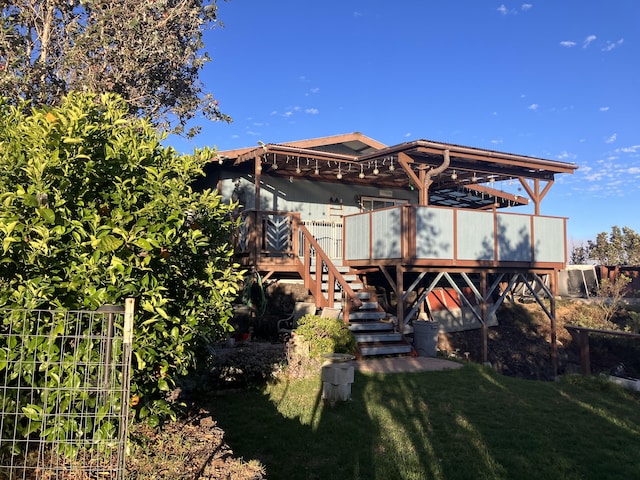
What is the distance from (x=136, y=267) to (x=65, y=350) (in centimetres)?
72

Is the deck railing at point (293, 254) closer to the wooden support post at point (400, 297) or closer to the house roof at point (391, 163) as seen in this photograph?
the wooden support post at point (400, 297)

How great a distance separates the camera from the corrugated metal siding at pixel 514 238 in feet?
40.4

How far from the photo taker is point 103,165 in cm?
346

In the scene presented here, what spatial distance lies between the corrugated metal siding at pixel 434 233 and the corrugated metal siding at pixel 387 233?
0.47 m

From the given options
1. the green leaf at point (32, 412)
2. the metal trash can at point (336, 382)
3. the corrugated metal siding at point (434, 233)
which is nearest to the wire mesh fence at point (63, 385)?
the green leaf at point (32, 412)

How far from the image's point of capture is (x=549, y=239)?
1318 centimetres

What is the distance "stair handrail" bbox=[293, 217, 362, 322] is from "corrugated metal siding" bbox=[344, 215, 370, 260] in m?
1.42

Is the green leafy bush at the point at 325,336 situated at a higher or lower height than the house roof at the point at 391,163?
lower

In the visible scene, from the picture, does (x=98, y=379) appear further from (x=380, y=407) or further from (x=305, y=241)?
(x=305, y=241)

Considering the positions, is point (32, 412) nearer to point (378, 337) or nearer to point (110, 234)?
point (110, 234)

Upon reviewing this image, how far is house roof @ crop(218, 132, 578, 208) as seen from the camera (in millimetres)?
11539

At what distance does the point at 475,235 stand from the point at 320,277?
420 cm

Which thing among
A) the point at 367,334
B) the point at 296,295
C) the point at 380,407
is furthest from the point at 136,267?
the point at 296,295

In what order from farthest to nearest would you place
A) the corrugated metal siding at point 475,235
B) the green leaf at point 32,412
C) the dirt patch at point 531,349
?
1. the dirt patch at point 531,349
2. the corrugated metal siding at point 475,235
3. the green leaf at point 32,412
